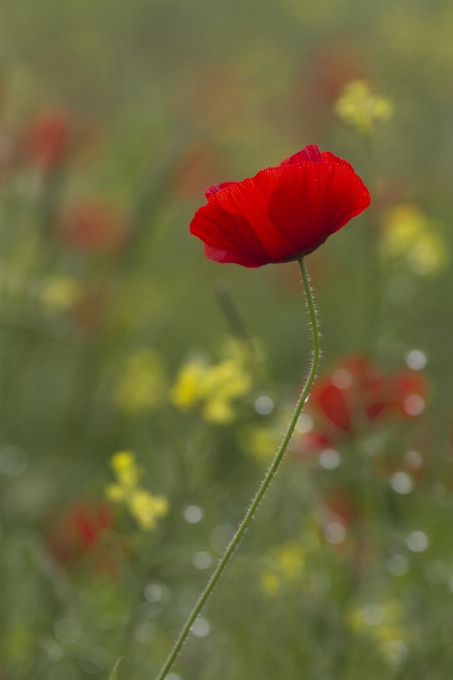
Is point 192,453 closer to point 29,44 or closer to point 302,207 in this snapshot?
point 302,207

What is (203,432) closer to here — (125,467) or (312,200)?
(125,467)

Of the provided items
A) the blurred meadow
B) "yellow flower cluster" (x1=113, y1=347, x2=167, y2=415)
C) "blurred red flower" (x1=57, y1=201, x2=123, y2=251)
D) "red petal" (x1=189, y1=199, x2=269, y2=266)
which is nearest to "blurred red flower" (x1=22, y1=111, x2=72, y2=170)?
the blurred meadow

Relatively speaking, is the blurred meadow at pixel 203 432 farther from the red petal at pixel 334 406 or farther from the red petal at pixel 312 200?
the red petal at pixel 312 200

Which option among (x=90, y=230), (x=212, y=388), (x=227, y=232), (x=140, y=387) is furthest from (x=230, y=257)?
(x=90, y=230)

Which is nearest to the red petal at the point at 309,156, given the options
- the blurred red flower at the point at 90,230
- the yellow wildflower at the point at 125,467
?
the yellow wildflower at the point at 125,467

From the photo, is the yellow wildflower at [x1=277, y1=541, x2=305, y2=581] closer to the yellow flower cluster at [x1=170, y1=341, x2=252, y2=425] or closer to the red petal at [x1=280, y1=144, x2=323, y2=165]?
the yellow flower cluster at [x1=170, y1=341, x2=252, y2=425]

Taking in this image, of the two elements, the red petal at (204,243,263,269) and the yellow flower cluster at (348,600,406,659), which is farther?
the yellow flower cluster at (348,600,406,659)

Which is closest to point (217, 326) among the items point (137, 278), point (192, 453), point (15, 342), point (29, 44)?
point (137, 278)
